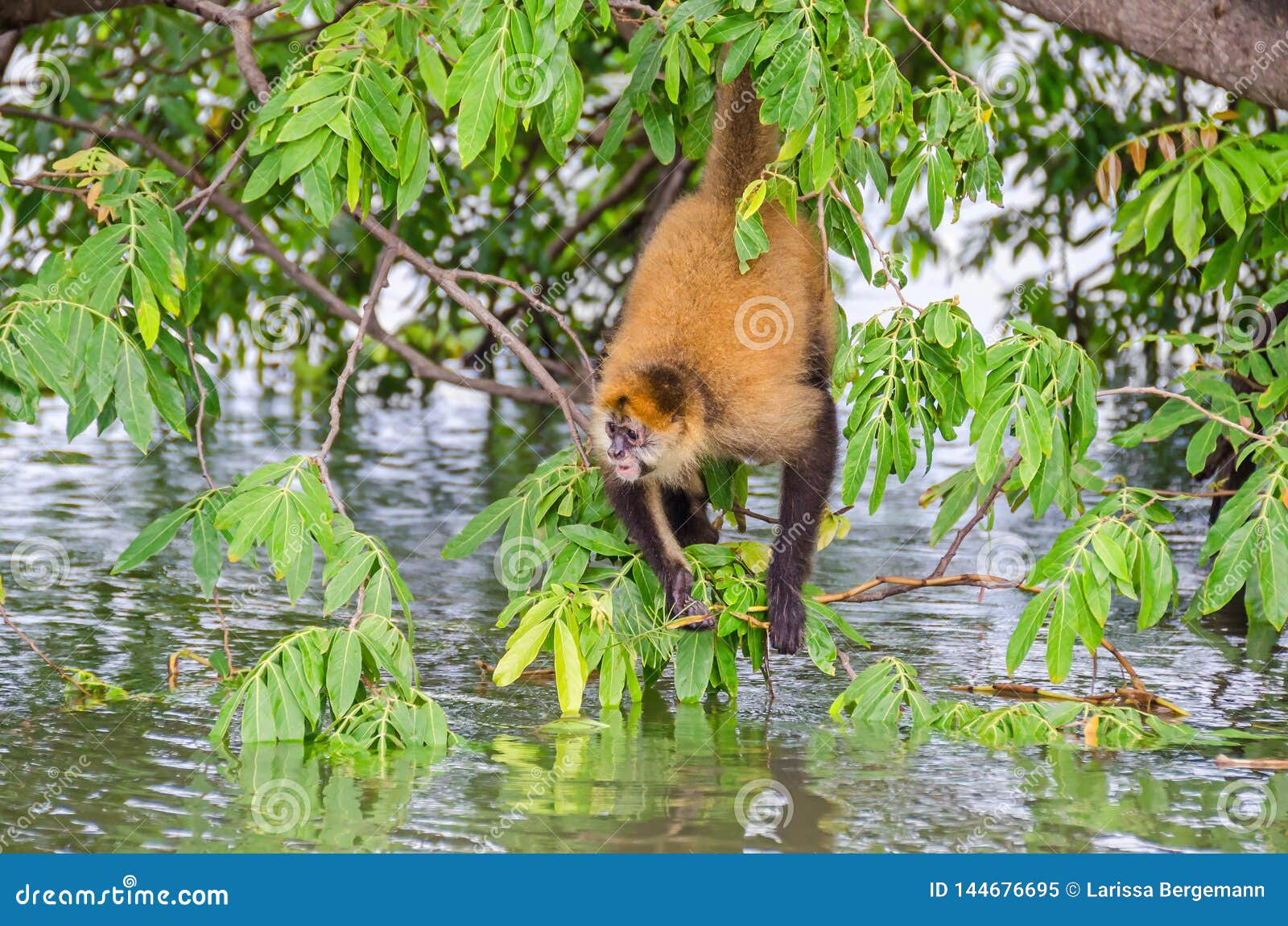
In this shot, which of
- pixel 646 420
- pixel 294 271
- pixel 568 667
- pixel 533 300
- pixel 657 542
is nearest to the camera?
pixel 568 667

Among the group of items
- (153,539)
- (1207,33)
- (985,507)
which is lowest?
(153,539)

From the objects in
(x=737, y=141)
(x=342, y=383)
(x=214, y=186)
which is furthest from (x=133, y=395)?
(x=737, y=141)

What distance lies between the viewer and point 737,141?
5609 millimetres

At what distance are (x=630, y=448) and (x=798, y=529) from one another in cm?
66

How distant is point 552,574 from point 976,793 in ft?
5.11

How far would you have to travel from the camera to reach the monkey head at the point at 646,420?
5.26m

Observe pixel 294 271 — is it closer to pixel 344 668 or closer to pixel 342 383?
pixel 342 383

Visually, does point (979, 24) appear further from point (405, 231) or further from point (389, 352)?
point (389, 352)

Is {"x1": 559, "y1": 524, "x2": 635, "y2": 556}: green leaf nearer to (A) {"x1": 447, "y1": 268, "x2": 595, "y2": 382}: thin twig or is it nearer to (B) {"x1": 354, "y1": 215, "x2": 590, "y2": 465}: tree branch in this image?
(B) {"x1": 354, "y1": 215, "x2": 590, "y2": 465}: tree branch

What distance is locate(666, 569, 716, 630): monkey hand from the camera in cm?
510

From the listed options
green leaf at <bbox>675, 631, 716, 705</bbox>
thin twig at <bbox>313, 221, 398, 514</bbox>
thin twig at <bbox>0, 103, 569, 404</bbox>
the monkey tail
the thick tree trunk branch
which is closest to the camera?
thin twig at <bbox>313, 221, 398, 514</bbox>

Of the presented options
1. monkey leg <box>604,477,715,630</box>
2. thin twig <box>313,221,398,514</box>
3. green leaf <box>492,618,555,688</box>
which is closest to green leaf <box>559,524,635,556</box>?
monkey leg <box>604,477,715,630</box>

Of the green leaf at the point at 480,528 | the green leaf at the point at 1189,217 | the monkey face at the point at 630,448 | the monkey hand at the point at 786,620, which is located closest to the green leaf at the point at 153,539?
the green leaf at the point at 480,528

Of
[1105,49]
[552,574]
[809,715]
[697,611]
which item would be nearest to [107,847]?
[552,574]
